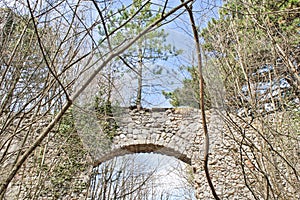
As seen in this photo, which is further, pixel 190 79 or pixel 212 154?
pixel 212 154

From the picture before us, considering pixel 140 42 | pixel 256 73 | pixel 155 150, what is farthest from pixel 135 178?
pixel 140 42

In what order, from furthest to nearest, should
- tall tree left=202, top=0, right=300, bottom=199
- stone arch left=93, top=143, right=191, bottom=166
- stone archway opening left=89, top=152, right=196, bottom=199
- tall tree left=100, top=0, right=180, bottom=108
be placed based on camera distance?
stone arch left=93, top=143, right=191, bottom=166
stone archway opening left=89, top=152, right=196, bottom=199
tall tree left=202, top=0, right=300, bottom=199
tall tree left=100, top=0, right=180, bottom=108

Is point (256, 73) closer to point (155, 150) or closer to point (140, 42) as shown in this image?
point (140, 42)

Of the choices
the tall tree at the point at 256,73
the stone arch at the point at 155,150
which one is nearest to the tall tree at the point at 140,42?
the tall tree at the point at 256,73

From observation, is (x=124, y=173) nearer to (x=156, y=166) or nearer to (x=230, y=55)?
(x=156, y=166)

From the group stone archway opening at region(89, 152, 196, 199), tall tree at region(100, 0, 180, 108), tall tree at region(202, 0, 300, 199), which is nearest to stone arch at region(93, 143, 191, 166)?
stone archway opening at region(89, 152, 196, 199)

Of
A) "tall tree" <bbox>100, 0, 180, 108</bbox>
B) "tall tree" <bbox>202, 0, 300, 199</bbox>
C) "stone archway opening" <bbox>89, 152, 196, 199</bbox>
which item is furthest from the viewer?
"stone archway opening" <bbox>89, 152, 196, 199</bbox>

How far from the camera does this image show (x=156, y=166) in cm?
360

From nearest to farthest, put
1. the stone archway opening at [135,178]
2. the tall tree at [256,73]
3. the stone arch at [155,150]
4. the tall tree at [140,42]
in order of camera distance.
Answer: the tall tree at [140,42] < the tall tree at [256,73] < the stone archway opening at [135,178] < the stone arch at [155,150]

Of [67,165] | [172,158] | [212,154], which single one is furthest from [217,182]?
[67,165]

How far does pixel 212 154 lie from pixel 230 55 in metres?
2.68

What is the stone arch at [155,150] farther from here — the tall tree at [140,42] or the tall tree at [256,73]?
the tall tree at [140,42]

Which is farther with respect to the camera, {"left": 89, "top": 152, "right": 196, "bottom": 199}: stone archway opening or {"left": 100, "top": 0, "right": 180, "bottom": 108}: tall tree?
{"left": 89, "top": 152, "right": 196, "bottom": 199}: stone archway opening

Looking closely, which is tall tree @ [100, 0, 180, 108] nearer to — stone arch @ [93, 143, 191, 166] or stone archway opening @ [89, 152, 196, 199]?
stone archway opening @ [89, 152, 196, 199]
